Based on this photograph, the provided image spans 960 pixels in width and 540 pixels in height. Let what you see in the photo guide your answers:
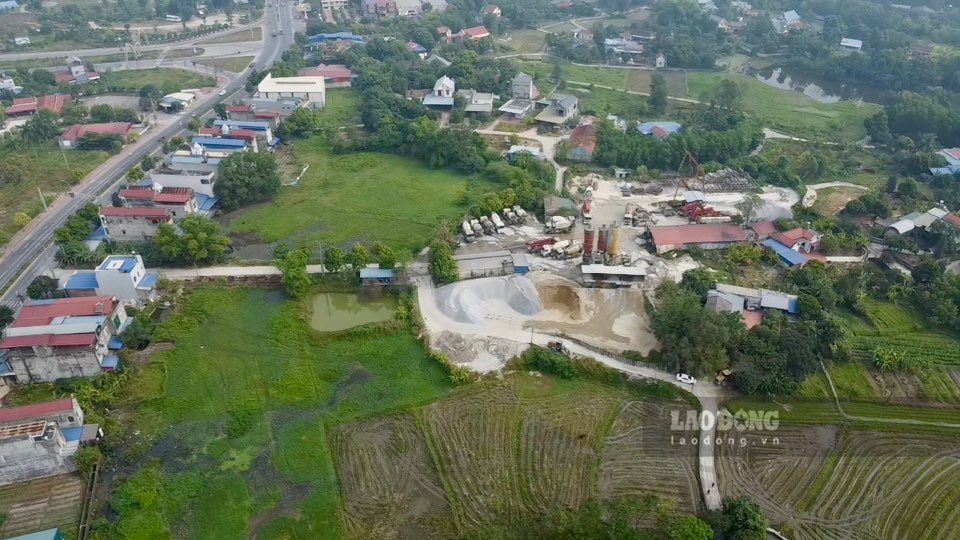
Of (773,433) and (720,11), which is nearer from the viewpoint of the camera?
(773,433)

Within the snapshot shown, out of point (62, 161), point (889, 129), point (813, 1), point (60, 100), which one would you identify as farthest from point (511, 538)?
point (813, 1)

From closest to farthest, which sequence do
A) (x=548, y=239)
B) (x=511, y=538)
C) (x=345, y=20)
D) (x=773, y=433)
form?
(x=511, y=538) → (x=773, y=433) → (x=548, y=239) → (x=345, y=20)

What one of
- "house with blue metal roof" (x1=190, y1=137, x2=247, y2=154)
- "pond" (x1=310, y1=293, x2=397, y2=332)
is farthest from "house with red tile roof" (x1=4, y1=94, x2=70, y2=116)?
"pond" (x1=310, y1=293, x2=397, y2=332)

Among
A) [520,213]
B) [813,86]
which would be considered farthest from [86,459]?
[813,86]

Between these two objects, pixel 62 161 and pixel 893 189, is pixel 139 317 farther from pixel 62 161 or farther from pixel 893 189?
pixel 893 189

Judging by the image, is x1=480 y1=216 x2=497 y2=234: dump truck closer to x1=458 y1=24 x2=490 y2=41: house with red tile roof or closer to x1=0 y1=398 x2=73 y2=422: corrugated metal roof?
x1=0 y1=398 x2=73 y2=422: corrugated metal roof

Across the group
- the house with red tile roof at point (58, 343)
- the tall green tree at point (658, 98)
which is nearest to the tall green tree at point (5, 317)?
the house with red tile roof at point (58, 343)
